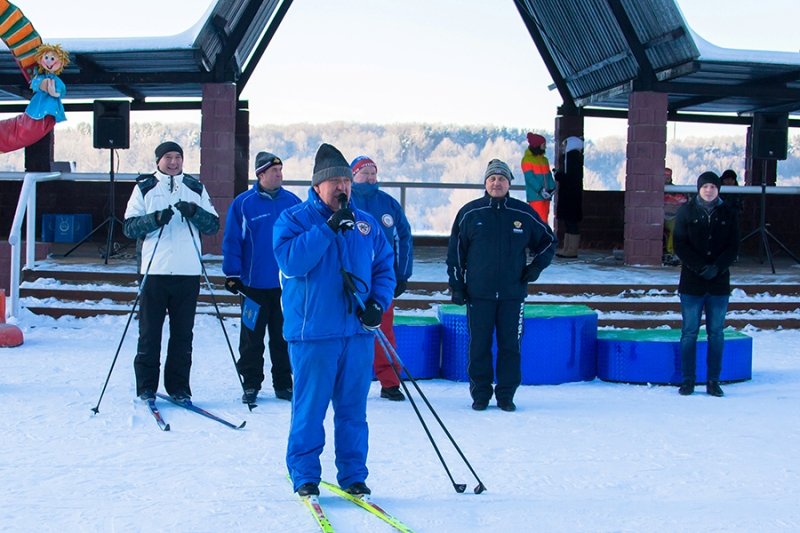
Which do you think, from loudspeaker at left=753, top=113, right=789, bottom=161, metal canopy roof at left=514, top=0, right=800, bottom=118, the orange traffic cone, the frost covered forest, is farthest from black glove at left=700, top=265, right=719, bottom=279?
the frost covered forest

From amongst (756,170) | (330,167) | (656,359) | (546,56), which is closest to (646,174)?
(546,56)

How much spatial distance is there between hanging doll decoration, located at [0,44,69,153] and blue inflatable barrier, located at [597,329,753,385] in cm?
453

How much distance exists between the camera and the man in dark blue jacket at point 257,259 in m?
5.34

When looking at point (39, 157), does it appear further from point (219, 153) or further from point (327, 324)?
point (327, 324)

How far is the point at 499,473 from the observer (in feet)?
13.0

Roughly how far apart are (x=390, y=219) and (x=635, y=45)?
22.4ft

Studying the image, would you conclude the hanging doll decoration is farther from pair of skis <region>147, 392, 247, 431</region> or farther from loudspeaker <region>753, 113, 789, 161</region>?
loudspeaker <region>753, 113, 789, 161</region>

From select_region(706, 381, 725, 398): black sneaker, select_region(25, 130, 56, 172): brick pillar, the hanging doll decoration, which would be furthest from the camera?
select_region(25, 130, 56, 172): brick pillar

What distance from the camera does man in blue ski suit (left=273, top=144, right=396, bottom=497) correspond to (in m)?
3.49

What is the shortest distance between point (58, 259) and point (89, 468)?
7.45 metres

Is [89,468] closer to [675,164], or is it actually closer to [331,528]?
[331,528]

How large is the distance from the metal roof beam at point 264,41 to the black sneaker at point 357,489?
10.1 m

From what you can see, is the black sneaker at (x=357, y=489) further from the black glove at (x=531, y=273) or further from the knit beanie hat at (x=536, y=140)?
the knit beanie hat at (x=536, y=140)

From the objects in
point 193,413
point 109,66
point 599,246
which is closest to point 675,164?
point 599,246
